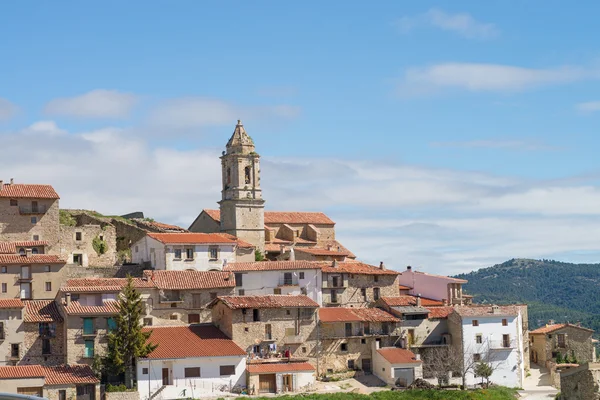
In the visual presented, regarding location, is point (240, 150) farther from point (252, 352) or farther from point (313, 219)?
point (252, 352)

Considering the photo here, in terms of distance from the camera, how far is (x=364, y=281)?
246 ft

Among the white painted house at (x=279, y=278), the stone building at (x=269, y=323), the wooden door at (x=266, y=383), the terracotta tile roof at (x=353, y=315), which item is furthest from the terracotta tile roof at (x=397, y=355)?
the wooden door at (x=266, y=383)

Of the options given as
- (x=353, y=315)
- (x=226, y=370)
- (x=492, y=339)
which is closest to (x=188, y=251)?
(x=353, y=315)

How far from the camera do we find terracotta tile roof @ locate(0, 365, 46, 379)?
55.9 metres

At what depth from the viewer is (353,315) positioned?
6919cm

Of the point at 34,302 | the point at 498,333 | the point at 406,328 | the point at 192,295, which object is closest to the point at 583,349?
the point at 498,333

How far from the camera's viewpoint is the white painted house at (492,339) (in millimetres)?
70312

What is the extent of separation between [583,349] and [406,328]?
18.4m

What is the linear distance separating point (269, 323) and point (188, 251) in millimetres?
11644

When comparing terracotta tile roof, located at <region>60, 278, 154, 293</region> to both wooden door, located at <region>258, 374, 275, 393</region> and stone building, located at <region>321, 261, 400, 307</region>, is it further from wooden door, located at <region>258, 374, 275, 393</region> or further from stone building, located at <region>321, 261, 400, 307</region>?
stone building, located at <region>321, 261, 400, 307</region>

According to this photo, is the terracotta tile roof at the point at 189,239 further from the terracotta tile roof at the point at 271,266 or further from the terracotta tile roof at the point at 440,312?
the terracotta tile roof at the point at 440,312

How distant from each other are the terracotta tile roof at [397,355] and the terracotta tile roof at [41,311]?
22279mm

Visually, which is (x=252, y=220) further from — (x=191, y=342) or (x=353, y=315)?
(x=191, y=342)

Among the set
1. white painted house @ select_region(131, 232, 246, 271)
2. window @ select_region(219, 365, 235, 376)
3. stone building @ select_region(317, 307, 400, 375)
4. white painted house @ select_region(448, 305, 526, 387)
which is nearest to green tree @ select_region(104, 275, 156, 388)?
window @ select_region(219, 365, 235, 376)
